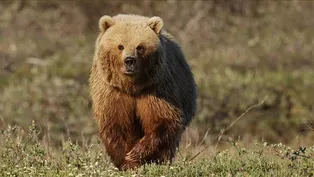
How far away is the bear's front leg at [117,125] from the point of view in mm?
8641

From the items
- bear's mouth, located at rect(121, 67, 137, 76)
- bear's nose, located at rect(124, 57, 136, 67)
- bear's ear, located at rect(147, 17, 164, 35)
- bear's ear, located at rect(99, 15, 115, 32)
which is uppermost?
bear's ear, located at rect(99, 15, 115, 32)

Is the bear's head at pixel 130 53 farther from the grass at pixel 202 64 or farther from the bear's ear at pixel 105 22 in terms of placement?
the grass at pixel 202 64

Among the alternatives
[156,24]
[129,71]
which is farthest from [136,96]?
[156,24]

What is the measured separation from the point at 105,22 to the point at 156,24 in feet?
1.84

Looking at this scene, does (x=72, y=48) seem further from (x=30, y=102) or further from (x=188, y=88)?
(x=188, y=88)

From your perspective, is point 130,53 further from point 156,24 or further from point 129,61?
point 156,24

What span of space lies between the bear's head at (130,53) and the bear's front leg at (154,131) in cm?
23

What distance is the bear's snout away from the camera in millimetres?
8242

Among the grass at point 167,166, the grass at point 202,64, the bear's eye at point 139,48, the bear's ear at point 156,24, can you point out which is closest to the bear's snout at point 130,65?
the bear's eye at point 139,48

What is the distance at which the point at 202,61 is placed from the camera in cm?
2194

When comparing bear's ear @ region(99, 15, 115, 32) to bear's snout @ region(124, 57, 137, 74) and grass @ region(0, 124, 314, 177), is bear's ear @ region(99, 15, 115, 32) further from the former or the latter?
grass @ region(0, 124, 314, 177)

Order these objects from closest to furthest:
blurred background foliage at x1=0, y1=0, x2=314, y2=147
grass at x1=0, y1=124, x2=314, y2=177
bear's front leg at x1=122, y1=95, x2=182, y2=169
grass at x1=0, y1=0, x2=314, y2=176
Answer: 1. grass at x1=0, y1=124, x2=314, y2=177
2. bear's front leg at x1=122, y1=95, x2=182, y2=169
3. grass at x1=0, y1=0, x2=314, y2=176
4. blurred background foliage at x1=0, y1=0, x2=314, y2=147

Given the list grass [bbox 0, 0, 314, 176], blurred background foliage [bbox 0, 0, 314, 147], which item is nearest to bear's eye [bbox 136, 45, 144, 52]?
grass [bbox 0, 0, 314, 176]

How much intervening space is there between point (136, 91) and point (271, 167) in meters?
1.72
